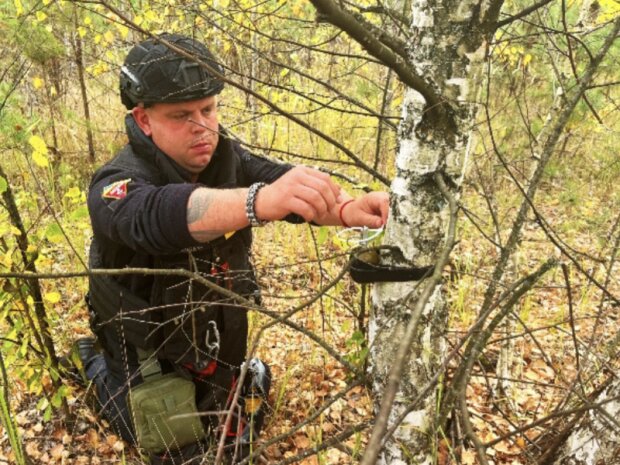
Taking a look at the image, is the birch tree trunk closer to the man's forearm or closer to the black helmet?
the man's forearm

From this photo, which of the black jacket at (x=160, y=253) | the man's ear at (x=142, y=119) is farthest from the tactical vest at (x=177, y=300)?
the man's ear at (x=142, y=119)

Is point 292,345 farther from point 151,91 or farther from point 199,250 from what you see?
point 151,91

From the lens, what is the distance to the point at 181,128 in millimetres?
1974

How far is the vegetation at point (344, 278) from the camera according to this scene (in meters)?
1.38

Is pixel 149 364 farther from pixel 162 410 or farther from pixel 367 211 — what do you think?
pixel 367 211

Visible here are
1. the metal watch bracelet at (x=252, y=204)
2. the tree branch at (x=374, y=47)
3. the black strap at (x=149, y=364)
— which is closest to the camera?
the tree branch at (x=374, y=47)

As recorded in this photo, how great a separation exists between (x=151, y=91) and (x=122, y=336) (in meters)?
1.20

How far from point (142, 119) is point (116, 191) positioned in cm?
59

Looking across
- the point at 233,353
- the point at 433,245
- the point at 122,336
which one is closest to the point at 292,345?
the point at 233,353

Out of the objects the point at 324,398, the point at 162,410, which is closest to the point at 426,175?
the point at 162,410

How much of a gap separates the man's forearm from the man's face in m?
0.70

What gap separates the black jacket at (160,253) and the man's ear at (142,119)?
0.10ft

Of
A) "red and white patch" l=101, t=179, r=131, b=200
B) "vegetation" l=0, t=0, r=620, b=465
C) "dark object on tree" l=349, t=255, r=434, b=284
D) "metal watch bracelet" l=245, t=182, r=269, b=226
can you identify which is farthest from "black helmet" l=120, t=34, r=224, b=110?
"dark object on tree" l=349, t=255, r=434, b=284

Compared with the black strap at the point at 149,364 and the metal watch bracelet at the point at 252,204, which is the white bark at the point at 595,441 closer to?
the metal watch bracelet at the point at 252,204
